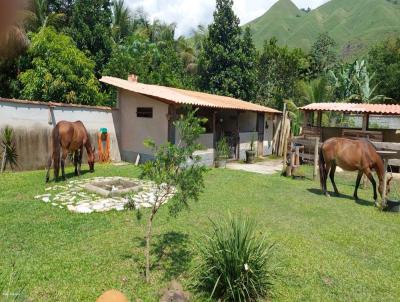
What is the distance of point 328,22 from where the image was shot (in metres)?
114

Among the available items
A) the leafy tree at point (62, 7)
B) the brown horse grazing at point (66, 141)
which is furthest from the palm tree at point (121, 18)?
the brown horse grazing at point (66, 141)

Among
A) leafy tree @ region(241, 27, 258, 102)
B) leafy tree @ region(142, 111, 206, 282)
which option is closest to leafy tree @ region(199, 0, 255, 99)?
leafy tree @ region(241, 27, 258, 102)

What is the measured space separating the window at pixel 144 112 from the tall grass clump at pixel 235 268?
1102cm

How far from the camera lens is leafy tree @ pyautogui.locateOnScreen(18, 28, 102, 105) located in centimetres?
1723

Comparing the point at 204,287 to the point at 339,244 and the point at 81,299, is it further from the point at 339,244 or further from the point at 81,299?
the point at 339,244

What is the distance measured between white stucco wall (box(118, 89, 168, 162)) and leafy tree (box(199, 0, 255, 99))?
12.1 m

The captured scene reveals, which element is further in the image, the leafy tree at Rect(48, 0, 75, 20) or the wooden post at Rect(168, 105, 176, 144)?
the leafy tree at Rect(48, 0, 75, 20)

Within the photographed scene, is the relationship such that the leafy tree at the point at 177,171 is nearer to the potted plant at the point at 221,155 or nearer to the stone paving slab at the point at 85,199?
the stone paving slab at the point at 85,199

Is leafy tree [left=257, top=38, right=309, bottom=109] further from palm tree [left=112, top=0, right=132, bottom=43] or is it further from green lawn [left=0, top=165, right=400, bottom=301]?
green lawn [left=0, top=165, right=400, bottom=301]

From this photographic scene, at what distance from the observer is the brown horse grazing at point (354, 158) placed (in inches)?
401

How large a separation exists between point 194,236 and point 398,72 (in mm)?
30249

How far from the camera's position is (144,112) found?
15.5 metres

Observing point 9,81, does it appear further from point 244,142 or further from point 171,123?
point 244,142

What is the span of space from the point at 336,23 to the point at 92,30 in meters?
108
